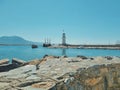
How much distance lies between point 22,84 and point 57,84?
0.60 meters

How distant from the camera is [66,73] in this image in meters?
5.31

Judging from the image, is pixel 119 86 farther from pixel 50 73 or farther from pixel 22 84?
pixel 22 84

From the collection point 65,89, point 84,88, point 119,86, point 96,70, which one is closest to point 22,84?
point 65,89

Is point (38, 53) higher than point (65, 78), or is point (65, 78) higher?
point (65, 78)

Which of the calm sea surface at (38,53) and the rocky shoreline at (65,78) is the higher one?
the rocky shoreline at (65,78)

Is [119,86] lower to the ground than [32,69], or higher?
lower

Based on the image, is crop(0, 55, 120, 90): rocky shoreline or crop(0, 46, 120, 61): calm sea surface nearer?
crop(0, 55, 120, 90): rocky shoreline

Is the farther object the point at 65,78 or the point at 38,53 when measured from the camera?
the point at 38,53

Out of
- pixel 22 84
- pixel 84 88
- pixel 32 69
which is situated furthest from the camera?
pixel 32 69

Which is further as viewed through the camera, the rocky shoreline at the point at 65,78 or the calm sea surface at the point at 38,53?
the calm sea surface at the point at 38,53

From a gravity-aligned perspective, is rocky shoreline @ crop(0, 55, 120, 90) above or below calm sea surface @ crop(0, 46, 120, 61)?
above

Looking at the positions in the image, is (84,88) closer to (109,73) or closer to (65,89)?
(65,89)

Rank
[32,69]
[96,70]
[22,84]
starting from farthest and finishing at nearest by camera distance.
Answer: [32,69] → [96,70] → [22,84]

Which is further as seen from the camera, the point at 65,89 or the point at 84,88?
the point at 84,88
